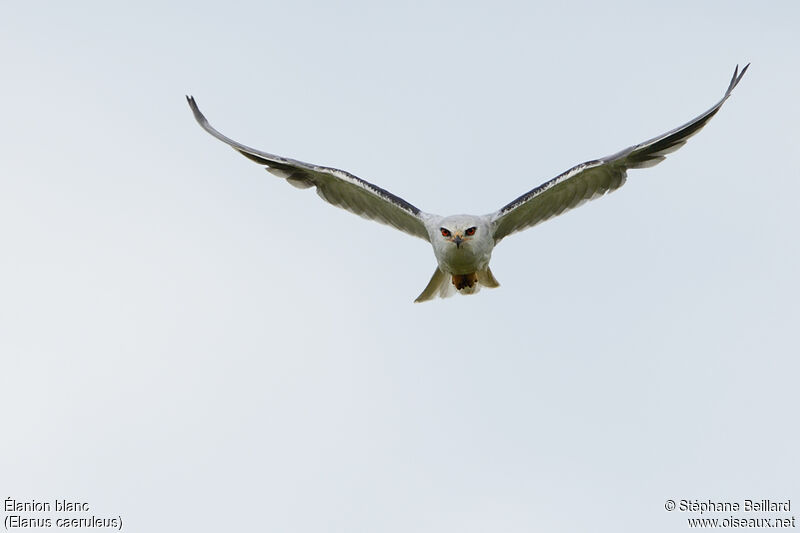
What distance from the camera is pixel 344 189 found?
13656 mm

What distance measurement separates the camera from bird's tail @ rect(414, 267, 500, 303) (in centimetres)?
1327

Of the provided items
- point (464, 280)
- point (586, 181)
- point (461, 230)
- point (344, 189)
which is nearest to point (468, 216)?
point (461, 230)

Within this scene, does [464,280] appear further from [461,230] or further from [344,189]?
[344,189]

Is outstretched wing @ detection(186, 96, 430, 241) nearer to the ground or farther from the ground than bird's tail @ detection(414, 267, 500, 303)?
farther from the ground

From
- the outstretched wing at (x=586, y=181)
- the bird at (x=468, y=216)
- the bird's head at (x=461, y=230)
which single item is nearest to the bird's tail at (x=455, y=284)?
the bird at (x=468, y=216)

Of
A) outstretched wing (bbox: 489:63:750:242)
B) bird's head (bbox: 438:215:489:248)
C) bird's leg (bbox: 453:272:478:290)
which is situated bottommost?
bird's leg (bbox: 453:272:478:290)

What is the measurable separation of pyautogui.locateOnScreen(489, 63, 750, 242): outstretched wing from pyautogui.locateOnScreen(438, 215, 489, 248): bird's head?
0.38m

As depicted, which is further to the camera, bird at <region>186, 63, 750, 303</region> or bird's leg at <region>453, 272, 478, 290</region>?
bird's leg at <region>453, 272, 478, 290</region>

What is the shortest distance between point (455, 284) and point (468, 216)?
1037 mm

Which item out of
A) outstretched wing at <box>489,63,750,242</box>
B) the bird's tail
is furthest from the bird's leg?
outstretched wing at <box>489,63,750,242</box>

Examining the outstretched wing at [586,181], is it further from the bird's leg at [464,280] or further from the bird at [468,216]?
the bird's leg at [464,280]

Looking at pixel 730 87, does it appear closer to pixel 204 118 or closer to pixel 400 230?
pixel 400 230

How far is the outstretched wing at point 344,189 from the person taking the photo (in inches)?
519

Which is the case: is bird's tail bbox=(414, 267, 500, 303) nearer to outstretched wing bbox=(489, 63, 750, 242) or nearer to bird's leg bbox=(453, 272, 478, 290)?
bird's leg bbox=(453, 272, 478, 290)
